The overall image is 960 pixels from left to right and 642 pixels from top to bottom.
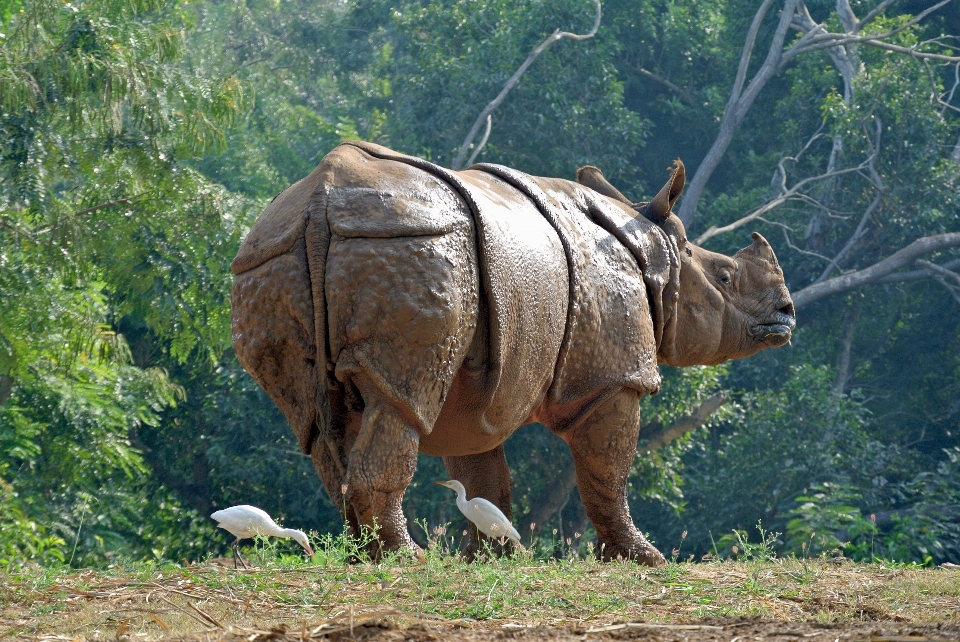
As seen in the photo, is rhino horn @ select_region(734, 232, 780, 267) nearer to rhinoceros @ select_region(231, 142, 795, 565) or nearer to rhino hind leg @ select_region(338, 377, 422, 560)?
rhinoceros @ select_region(231, 142, 795, 565)

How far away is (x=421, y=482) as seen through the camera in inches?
612

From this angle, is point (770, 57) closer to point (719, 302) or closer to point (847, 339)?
point (847, 339)

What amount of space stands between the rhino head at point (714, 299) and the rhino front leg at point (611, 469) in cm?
86

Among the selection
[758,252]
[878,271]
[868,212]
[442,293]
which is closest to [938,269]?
[878,271]

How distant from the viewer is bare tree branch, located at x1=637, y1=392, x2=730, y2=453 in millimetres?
14869

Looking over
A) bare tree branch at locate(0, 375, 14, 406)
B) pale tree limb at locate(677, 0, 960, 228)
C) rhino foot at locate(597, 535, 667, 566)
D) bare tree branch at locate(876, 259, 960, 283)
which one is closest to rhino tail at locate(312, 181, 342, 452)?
rhino foot at locate(597, 535, 667, 566)

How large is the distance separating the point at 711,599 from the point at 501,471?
236 cm

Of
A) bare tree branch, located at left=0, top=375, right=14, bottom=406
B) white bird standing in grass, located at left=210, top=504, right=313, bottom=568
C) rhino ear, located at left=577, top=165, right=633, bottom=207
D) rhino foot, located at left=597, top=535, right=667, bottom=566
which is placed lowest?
bare tree branch, located at left=0, top=375, right=14, bottom=406

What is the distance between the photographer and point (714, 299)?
7859mm

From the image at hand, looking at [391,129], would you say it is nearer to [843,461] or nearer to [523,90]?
[523,90]

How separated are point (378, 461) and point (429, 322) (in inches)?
24.1

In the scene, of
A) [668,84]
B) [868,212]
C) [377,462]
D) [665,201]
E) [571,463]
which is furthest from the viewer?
[668,84]

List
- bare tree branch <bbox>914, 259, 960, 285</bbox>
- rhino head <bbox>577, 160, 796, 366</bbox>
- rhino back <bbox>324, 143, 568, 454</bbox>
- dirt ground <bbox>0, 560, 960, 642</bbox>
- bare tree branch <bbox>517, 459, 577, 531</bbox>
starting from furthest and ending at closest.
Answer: bare tree branch <bbox>914, 259, 960, 285</bbox>
bare tree branch <bbox>517, 459, 577, 531</bbox>
rhino head <bbox>577, 160, 796, 366</bbox>
rhino back <bbox>324, 143, 568, 454</bbox>
dirt ground <bbox>0, 560, 960, 642</bbox>

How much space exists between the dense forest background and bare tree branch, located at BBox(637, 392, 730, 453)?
0.19 ft
